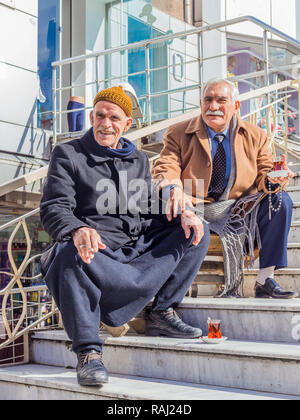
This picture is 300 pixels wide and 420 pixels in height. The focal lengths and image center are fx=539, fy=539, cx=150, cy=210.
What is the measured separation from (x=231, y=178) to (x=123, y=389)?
1.56 meters

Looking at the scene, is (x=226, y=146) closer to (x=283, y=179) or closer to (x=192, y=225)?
(x=283, y=179)

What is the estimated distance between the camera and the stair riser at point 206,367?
7.18 feet

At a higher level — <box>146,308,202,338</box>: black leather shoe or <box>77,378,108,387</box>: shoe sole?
<box>146,308,202,338</box>: black leather shoe

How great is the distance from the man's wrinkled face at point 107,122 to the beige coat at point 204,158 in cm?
50

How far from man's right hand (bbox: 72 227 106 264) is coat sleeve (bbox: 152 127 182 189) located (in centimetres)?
77

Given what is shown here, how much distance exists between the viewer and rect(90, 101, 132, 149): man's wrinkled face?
2.77 m

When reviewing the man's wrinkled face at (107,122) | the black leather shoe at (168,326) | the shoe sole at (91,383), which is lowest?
the shoe sole at (91,383)

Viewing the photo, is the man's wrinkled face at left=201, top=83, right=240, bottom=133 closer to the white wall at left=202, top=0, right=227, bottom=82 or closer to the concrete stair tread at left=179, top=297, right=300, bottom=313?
the concrete stair tread at left=179, top=297, right=300, bottom=313

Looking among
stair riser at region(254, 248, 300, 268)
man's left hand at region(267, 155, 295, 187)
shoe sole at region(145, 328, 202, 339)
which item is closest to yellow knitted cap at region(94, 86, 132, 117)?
man's left hand at region(267, 155, 295, 187)

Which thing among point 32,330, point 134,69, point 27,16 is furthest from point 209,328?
point 134,69

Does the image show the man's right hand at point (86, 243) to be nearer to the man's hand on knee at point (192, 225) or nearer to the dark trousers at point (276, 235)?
the man's hand on knee at point (192, 225)

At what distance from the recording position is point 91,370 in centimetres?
226

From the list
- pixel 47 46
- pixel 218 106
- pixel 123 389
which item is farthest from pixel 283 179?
pixel 47 46

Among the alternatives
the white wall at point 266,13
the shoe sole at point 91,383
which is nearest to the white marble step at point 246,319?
the shoe sole at point 91,383
